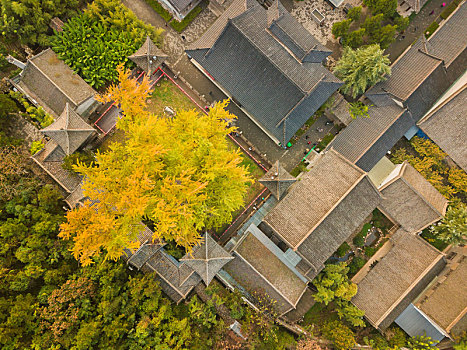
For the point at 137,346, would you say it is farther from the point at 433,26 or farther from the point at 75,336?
the point at 433,26

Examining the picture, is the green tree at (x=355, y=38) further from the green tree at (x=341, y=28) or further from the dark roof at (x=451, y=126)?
the dark roof at (x=451, y=126)

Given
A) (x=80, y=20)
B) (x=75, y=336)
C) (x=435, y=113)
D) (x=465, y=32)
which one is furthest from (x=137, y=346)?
(x=465, y=32)

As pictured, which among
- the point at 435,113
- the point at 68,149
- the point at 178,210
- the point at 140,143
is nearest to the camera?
the point at 178,210

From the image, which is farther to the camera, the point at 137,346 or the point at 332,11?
the point at 332,11

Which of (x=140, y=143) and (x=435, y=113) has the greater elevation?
(x=435, y=113)

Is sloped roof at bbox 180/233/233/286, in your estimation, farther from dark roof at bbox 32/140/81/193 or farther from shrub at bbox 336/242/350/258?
dark roof at bbox 32/140/81/193

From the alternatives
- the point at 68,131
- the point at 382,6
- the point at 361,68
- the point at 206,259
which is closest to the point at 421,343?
the point at 206,259
